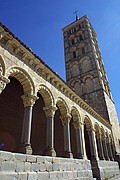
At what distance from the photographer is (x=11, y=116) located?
9.93 metres

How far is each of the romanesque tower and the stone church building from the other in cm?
16

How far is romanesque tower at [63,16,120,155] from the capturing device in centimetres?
1702

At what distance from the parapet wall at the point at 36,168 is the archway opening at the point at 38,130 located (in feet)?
16.4

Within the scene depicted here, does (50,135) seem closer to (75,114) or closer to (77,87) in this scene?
(75,114)

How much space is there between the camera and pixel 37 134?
11.8 m

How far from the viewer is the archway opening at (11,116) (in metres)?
9.43

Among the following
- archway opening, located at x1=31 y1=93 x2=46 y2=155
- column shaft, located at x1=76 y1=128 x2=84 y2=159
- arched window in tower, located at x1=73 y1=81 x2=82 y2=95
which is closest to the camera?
column shaft, located at x1=76 y1=128 x2=84 y2=159

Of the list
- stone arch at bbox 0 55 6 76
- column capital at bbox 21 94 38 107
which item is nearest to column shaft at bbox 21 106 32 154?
column capital at bbox 21 94 38 107

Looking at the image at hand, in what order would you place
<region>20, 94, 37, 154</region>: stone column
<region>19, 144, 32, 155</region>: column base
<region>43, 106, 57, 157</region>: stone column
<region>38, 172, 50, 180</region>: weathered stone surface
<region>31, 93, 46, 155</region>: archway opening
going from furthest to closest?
<region>31, 93, 46, 155</region>: archway opening, <region>43, 106, 57, 157</region>: stone column, <region>20, 94, 37, 154</region>: stone column, <region>19, 144, 32, 155</region>: column base, <region>38, 172, 50, 180</region>: weathered stone surface

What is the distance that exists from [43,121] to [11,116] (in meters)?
2.95

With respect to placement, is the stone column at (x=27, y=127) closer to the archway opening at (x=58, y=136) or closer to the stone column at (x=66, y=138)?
the stone column at (x=66, y=138)

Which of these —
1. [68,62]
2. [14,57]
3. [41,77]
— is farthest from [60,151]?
[68,62]

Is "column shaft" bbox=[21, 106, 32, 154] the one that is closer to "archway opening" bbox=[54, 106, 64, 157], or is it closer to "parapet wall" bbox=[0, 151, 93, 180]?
"parapet wall" bbox=[0, 151, 93, 180]

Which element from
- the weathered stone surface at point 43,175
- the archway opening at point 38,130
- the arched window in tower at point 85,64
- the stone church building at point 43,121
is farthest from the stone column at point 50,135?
the arched window in tower at point 85,64
